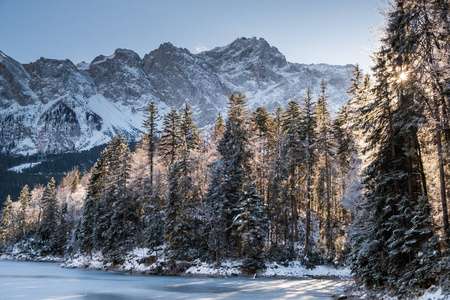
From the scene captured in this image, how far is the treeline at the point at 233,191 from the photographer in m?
30.1

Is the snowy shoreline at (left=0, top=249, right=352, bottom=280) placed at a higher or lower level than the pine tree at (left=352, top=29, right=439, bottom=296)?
lower

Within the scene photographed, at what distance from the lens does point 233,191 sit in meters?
32.5

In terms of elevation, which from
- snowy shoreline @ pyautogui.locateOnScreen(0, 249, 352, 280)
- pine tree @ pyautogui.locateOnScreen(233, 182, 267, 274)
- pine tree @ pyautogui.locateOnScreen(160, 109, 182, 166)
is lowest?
snowy shoreline @ pyautogui.locateOnScreen(0, 249, 352, 280)

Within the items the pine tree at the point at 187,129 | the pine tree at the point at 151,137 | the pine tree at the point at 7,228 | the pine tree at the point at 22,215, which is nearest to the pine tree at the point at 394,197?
the pine tree at the point at 187,129

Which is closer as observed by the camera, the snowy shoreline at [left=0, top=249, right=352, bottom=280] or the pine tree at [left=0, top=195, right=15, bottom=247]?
the snowy shoreline at [left=0, top=249, right=352, bottom=280]

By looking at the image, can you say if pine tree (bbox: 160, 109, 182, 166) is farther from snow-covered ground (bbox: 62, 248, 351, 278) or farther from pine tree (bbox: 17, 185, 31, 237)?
pine tree (bbox: 17, 185, 31, 237)

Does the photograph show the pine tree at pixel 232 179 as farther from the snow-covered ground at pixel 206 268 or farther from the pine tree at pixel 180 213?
the pine tree at pixel 180 213

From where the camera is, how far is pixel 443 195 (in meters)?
11.1

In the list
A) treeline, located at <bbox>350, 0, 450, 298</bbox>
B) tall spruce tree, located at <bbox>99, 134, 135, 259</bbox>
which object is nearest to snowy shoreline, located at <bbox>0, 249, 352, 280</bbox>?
tall spruce tree, located at <bbox>99, 134, 135, 259</bbox>

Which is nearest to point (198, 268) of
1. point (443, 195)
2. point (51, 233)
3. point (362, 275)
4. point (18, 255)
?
point (362, 275)

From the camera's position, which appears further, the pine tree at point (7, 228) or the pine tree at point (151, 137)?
the pine tree at point (7, 228)

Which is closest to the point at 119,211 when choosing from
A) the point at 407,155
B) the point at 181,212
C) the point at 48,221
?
the point at 181,212

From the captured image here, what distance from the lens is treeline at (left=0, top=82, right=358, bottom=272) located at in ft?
98.9

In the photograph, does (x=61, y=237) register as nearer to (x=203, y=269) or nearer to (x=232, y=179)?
(x=203, y=269)
